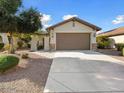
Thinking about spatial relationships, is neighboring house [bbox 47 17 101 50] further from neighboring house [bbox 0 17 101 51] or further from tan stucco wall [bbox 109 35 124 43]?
tan stucco wall [bbox 109 35 124 43]

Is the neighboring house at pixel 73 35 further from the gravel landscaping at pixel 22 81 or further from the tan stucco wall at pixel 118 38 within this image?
the gravel landscaping at pixel 22 81

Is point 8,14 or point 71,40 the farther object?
point 71,40

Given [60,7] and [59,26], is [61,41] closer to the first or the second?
[59,26]

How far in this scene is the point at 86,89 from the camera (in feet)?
20.6

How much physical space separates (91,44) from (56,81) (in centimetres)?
1513

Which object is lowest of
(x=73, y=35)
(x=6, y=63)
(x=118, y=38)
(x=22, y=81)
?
(x=22, y=81)

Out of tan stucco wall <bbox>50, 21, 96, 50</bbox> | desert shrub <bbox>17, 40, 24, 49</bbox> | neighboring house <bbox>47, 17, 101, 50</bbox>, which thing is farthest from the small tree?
desert shrub <bbox>17, 40, 24, 49</bbox>

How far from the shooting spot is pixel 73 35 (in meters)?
21.9

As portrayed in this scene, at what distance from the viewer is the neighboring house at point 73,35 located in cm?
2147

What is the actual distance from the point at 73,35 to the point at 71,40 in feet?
2.27

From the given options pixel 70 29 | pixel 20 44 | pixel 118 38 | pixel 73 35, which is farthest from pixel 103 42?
pixel 20 44

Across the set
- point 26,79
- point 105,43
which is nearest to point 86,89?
Result: point 26,79

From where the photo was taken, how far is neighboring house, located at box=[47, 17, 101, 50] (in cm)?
2147

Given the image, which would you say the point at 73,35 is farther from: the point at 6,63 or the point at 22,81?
the point at 22,81
